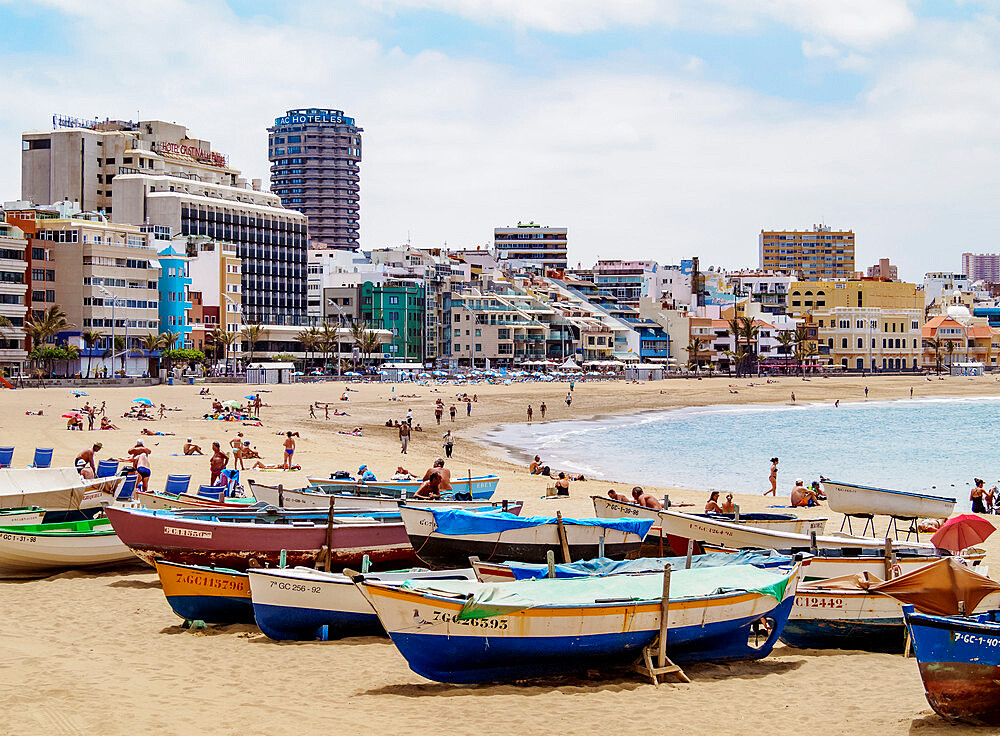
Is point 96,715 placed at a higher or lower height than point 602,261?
lower

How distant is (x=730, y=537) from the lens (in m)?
16.8

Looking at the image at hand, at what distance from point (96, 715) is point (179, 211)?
107871 millimetres

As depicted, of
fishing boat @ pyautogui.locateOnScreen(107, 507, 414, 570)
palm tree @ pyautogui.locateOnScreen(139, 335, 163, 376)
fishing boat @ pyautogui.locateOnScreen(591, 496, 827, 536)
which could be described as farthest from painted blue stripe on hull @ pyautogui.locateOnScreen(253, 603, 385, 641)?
palm tree @ pyautogui.locateOnScreen(139, 335, 163, 376)

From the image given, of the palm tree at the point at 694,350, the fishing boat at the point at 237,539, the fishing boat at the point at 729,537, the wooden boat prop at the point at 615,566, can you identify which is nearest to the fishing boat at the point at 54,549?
the fishing boat at the point at 237,539

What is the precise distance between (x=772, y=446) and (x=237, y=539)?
3880cm

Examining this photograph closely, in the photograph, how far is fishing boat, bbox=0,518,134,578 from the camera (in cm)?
1664

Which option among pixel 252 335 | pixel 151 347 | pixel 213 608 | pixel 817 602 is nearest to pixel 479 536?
pixel 213 608

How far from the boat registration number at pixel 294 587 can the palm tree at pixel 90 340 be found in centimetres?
7675

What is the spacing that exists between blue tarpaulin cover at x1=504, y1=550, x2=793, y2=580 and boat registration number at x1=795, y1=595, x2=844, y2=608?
50 centimetres

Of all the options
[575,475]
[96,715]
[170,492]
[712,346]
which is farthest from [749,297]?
[96,715]

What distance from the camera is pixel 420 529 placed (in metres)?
15.5

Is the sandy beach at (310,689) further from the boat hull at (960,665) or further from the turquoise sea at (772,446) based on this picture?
the turquoise sea at (772,446)

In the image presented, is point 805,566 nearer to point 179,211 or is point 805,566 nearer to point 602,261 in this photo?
point 179,211

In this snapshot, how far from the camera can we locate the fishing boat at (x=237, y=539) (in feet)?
49.8
